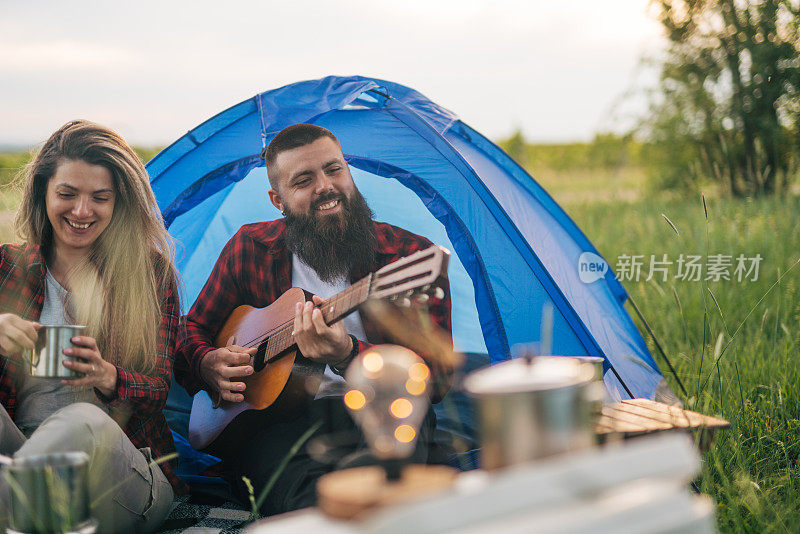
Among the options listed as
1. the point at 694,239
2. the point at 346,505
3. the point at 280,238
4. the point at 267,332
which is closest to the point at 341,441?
the point at 267,332

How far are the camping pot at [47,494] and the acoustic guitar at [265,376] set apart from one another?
81 cm

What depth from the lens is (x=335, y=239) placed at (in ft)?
7.40

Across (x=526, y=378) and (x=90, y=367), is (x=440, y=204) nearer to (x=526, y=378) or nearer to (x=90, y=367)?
(x=90, y=367)

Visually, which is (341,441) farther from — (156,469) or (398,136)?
(398,136)

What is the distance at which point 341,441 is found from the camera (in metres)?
2.07

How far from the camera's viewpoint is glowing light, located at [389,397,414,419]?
1.06 meters

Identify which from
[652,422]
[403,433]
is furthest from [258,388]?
[652,422]

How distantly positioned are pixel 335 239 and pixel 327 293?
185mm

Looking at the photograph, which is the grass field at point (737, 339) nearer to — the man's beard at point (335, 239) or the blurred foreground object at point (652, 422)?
the blurred foreground object at point (652, 422)

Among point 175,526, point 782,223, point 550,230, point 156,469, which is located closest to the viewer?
point 156,469

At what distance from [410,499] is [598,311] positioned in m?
1.71

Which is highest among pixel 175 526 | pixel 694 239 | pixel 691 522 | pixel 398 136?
pixel 398 136

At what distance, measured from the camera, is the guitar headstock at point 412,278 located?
1663 mm

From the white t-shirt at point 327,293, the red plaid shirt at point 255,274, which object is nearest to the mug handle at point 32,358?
the red plaid shirt at point 255,274
